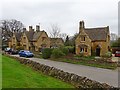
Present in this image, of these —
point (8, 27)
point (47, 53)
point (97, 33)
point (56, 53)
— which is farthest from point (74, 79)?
point (8, 27)

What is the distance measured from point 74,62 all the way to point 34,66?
16.1 metres

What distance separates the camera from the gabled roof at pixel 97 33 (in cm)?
5822

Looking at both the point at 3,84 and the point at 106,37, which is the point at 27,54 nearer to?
the point at 106,37

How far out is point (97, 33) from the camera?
59531 mm

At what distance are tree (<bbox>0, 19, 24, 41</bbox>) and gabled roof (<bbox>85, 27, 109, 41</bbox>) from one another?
4955 cm

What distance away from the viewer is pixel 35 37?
76062 mm

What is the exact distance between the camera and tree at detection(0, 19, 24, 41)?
10094 cm

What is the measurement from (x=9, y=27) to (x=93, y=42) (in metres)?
55.2

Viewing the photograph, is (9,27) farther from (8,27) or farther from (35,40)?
(35,40)

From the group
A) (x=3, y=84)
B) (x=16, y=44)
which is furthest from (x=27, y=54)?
(x=3, y=84)

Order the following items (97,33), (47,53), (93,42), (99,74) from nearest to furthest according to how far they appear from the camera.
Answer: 1. (99,74)
2. (47,53)
3. (93,42)
4. (97,33)

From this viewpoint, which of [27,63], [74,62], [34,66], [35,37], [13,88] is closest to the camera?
[13,88]

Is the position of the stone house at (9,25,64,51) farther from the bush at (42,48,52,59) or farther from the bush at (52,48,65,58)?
the bush at (52,48,65,58)

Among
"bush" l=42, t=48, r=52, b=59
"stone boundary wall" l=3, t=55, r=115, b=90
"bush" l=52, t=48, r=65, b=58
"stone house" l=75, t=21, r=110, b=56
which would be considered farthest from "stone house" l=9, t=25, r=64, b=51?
"stone boundary wall" l=3, t=55, r=115, b=90
